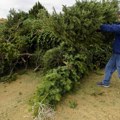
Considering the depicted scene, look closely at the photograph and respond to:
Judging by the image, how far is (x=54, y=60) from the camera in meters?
8.54

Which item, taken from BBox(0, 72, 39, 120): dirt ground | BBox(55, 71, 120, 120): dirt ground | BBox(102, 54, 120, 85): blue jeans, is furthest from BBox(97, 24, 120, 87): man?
BBox(0, 72, 39, 120): dirt ground

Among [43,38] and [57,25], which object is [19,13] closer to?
[43,38]

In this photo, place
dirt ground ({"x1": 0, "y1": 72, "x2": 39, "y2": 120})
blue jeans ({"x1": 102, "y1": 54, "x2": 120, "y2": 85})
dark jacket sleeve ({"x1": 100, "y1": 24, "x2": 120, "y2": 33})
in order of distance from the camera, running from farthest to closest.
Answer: blue jeans ({"x1": 102, "y1": 54, "x2": 120, "y2": 85})
dark jacket sleeve ({"x1": 100, "y1": 24, "x2": 120, "y2": 33})
dirt ground ({"x1": 0, "y1": 72, "x2": 39, "y2": 120})

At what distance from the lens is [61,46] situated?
27.4ft

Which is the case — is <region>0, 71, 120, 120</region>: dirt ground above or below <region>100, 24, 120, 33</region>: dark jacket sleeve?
below

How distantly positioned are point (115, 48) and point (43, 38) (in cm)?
230

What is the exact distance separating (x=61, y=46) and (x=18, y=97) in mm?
1584

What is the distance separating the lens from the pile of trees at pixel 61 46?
768 cm

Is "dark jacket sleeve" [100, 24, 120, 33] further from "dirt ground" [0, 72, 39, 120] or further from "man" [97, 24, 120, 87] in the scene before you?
"dirt ground" [0, 72, 39, 120]

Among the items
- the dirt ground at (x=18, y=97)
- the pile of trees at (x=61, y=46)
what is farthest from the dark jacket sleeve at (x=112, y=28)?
the dirt ground at (x=18, y=97)

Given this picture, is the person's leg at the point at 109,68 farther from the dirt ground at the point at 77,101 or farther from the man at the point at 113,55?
the dirt ground at the point at 77,101

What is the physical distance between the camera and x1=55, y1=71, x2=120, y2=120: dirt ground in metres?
6.99

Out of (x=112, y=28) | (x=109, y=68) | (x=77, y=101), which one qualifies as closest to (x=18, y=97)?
(x=77, y=101)

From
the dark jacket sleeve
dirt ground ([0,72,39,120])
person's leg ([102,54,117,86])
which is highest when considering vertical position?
the dark jacket sleeve
